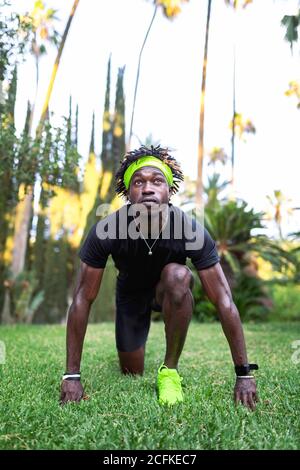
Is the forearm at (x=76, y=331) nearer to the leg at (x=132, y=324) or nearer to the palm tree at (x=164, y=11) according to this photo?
the leg at (x=132, y=324)

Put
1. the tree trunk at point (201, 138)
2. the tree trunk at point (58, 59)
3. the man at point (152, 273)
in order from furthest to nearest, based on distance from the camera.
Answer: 1. the tree trunk at point (201, 138)
2. the tree trunk at point (58, 59)
3. the man at point (152, 273)

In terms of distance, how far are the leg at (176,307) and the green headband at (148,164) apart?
0.62m

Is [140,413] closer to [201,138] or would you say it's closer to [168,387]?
[168,387]

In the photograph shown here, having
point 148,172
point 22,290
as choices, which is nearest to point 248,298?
point 22,290

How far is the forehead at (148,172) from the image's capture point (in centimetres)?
311

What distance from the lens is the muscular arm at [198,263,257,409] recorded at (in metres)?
2.76

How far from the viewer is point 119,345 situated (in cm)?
387

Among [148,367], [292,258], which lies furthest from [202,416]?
[292,258]

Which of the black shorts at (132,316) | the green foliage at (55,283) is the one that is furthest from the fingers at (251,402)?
the green foliage at (55,283)

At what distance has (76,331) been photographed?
2943 millimetres

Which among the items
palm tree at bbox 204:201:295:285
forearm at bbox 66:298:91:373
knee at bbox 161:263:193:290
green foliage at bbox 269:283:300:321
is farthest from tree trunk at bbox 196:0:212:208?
forearm at bbox 66:298:91:373

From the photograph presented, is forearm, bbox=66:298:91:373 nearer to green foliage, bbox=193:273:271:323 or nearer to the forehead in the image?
the forehead
